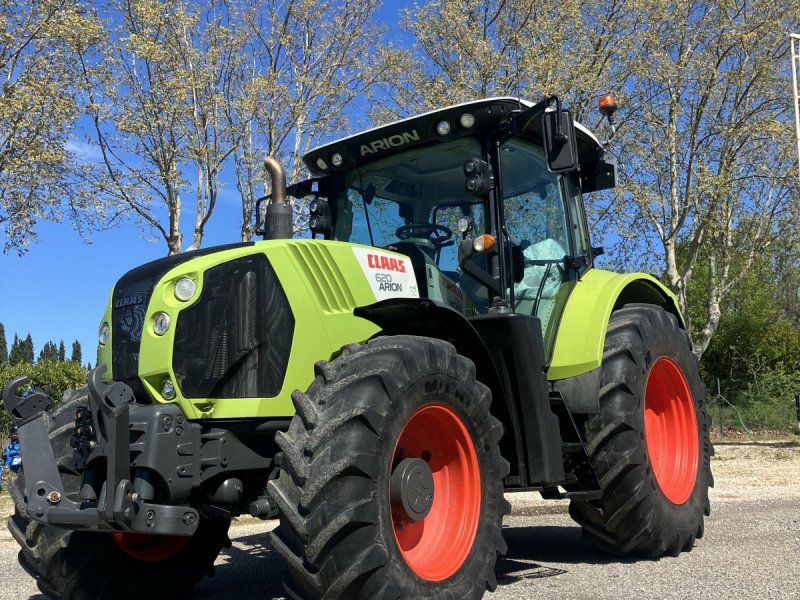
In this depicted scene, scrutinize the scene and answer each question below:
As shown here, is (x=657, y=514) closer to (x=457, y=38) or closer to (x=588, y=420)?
(x=588, y=420)

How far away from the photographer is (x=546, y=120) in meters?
4.75

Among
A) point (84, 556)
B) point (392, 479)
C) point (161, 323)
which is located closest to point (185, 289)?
point (161, 323)

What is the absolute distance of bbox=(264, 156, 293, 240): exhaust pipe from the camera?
4.62m

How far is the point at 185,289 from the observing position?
153 inches

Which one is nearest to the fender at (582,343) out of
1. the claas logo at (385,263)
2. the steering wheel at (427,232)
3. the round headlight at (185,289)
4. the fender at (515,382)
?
the fender at (515,382)

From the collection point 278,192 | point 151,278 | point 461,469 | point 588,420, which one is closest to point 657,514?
point 588,420

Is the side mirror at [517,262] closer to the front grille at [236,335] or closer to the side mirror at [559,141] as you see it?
the side mirror at [559,141]

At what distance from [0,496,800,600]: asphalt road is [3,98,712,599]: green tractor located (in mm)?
277

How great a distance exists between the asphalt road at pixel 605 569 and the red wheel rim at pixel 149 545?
17.4 inches

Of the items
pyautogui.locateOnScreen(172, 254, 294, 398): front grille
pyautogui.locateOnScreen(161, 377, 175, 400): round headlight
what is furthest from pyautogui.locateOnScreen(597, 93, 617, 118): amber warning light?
pyautogui.locateOnScreen(161, 377, 175, 400): round headlight

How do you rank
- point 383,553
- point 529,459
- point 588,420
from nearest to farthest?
point 383,553 → point 529,459 → point 588,420

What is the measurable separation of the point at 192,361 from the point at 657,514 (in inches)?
125

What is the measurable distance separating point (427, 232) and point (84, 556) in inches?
106

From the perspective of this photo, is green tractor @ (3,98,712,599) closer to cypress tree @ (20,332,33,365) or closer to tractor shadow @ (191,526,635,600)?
tractor shadow @ (191,526,635,600)
